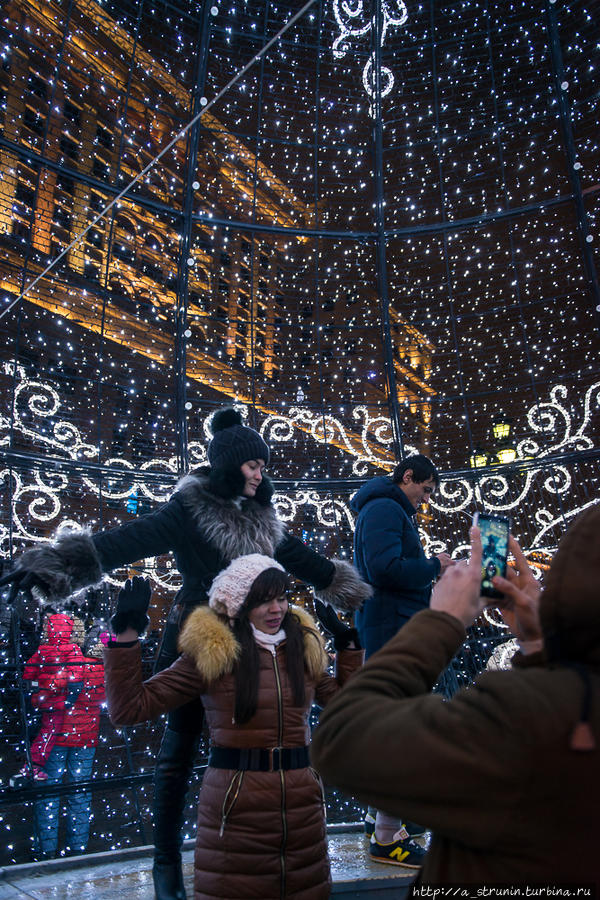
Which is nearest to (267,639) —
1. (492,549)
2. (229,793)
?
(229,793)

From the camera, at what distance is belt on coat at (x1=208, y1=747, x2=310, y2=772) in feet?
5.76

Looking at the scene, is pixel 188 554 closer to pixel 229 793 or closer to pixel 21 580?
pixel 21 580

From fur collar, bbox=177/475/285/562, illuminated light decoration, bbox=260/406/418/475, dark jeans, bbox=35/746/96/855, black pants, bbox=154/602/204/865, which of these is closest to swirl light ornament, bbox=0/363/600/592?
illuminated light decoration, bbox=260/406/418/475

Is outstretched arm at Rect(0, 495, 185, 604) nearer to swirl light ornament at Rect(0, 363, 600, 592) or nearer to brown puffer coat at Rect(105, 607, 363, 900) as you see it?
brown puffer coat at Rect(105, 607, 363, 900)

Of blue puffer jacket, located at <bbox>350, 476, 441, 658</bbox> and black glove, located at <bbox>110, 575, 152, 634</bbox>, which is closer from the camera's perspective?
black glove, located at <bbox>110, 575, 152, 634</bbox>

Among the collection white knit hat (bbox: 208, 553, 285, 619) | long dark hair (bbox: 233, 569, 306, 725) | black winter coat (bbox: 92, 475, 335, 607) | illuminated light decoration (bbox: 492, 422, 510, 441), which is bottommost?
long dark hair (bbox: 233, 569, 306, 725)

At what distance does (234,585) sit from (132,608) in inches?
12.9

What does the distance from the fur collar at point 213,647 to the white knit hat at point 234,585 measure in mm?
35

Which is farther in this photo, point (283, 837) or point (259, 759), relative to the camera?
point (259, 759)

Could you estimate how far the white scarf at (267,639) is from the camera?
1.94 m

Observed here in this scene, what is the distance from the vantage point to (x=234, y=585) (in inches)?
78.7

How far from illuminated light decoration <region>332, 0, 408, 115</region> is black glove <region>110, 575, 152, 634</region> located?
4.03m

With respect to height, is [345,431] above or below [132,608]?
above

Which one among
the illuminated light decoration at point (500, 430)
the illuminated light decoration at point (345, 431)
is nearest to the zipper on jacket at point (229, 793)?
the illuminated light decoration at point (345, 431)
